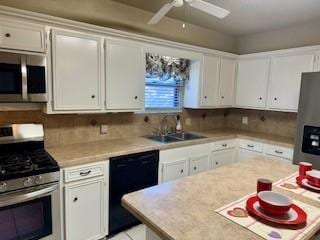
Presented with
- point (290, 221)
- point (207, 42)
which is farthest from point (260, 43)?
point (290, 221)

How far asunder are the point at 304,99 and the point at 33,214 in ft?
9.62

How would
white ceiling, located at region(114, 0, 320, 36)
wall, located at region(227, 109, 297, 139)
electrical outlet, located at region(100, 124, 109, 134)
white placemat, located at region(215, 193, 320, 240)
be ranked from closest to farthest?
white placemat, located at region(215, 193, 320, 240) → white ceiling, located at region(114, 0, 320, 36) → electrical outlet, located at region(100, 124, 109, 134) → wall, located at region(227, 109, 297, 139)

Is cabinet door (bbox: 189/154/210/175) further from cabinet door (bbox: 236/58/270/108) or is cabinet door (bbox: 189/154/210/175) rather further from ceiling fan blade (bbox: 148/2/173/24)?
ceiling fan blade (bbox: 148/2/173/24)

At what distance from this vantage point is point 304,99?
8.62ft

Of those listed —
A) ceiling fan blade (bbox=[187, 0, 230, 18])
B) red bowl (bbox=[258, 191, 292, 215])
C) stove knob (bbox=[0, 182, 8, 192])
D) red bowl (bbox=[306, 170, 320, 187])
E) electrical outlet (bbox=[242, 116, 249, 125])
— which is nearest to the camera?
Answer: red bowl (bbox=[258, 191, 292, 215])

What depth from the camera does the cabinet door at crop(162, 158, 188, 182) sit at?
8.94ft

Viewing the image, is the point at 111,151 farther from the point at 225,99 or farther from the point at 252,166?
the point at 225,99

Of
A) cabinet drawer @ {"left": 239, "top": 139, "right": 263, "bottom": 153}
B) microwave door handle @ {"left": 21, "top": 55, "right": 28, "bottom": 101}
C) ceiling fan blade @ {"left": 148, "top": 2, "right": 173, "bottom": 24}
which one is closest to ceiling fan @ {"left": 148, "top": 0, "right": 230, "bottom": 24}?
ceiling fan blade @ {"left": 148, "top": 2, "right": 173, "bottom": 24}

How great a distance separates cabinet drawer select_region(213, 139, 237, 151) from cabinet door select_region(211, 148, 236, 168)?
0.06 metres

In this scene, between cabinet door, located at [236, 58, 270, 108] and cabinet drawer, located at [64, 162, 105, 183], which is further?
cabinet door, located at [236, 58, 270, 108]

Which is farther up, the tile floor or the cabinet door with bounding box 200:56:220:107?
the cabinet door with bounding box 200:56:220:107

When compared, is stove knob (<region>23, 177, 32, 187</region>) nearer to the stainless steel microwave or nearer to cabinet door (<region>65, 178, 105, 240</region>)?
cabinet door (<region>65, 178, 105, 240</region>)

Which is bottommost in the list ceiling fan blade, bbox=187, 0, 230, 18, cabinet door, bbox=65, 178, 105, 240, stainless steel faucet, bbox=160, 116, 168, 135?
cabinet door, bbox=65, 178, 105, 240

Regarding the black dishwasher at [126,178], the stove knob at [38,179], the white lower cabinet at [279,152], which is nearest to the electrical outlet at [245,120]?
the white lower cabinet at [279,152]
